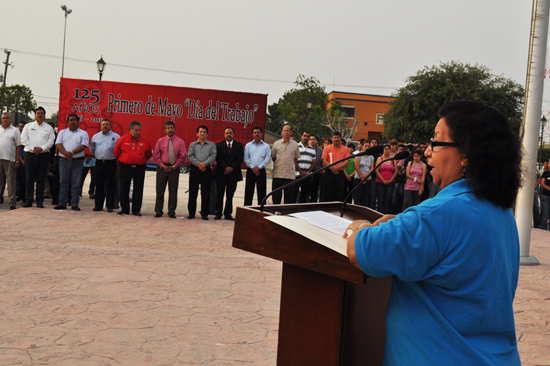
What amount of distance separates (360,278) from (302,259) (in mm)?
235

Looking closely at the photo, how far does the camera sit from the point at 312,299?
1.84m

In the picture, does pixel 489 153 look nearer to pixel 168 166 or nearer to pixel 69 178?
pixel 168 166

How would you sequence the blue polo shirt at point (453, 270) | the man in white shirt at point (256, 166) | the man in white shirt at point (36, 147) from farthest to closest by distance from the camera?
the man in white shirt at point (256, 166)
the man in white shirt at point (36, 147)
the blue polo shirt at point (453, 270)

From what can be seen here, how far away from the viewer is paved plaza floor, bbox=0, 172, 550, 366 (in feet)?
10.8

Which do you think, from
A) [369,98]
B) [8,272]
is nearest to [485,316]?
[8,272]

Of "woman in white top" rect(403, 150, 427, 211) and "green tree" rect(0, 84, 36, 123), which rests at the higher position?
"green tree" rect(0, 84, 36, 123)

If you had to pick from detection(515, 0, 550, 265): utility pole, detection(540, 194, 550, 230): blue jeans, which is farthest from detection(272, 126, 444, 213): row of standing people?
detection(515, 0, 550, 265): utility pole

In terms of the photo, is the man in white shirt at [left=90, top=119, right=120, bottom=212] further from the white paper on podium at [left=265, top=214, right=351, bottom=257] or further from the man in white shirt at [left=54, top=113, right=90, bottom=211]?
the white paper on podium at [left=265, top=214, right=351, bottom=257]

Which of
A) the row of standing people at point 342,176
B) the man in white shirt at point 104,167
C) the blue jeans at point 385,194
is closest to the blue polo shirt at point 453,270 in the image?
the row of standing people at point 342,176

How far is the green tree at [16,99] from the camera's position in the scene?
36.3 m

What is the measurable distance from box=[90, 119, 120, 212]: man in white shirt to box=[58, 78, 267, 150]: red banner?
3.21 metres

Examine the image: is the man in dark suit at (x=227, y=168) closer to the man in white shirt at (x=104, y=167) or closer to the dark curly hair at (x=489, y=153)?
the man in white shirt at (x=104, y=167)

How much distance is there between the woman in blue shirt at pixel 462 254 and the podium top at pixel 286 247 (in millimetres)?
99

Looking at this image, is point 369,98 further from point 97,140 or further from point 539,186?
point 97,140
